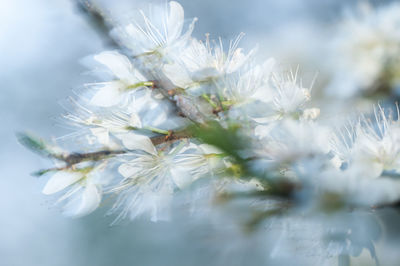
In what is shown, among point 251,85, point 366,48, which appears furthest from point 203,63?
point 366,48

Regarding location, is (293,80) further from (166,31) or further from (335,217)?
(335,217)

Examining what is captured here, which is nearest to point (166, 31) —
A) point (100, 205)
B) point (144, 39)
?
point (144, 39)

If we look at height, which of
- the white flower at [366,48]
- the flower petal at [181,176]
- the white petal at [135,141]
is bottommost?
the flower petal at [181,176]

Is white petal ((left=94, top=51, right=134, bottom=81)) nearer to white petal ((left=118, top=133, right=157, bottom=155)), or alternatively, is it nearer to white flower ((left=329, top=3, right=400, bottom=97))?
white petal ((left=118, top=133, right=157, bottom=155))

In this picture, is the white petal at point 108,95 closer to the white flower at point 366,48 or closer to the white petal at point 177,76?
the white petal at point 177,76

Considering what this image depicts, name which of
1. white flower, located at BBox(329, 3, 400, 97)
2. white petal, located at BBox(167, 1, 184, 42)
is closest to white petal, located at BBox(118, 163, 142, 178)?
white petal, located at BBox(167, 1, 184, 42)

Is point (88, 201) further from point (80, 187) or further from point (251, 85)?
point (251, 85)

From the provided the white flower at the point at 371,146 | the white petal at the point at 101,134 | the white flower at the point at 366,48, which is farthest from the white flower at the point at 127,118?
the white flower at the point at 366,48
